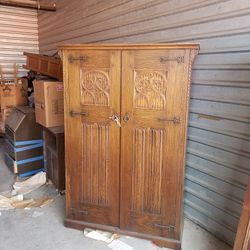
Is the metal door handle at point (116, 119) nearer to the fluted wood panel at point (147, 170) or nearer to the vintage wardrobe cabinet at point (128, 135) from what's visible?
the vintage wardrobe cabinet at point (128, 135)

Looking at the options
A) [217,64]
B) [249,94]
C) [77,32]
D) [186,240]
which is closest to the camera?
[249,94]

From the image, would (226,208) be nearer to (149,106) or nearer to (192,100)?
(192,100)

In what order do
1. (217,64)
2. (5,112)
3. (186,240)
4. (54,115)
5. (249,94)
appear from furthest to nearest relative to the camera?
(5,112) → (54,115) → (186,240) → (217,64) → (249,94)

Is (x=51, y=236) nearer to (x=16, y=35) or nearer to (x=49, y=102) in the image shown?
(x=49, y=102)

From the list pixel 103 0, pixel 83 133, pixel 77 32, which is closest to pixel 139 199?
pixel 83 133

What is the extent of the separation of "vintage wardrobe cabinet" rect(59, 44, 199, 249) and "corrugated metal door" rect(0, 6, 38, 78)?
153 inches

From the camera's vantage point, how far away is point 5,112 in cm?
432

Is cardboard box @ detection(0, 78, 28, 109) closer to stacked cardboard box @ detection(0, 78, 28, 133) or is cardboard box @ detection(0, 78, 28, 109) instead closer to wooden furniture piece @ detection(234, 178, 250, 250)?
stacked cardboard box @ detection(0, 78, 28, 133)

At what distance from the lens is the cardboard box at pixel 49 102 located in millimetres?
2891

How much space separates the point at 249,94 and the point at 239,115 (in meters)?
0.18

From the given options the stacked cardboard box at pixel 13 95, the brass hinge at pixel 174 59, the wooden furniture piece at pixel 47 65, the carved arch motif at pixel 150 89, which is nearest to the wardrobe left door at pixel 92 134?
the carved arch motif at pixel 150 89

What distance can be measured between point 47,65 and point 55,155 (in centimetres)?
144

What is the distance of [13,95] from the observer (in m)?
4.45

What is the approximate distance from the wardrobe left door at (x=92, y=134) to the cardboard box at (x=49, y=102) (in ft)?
2.98
